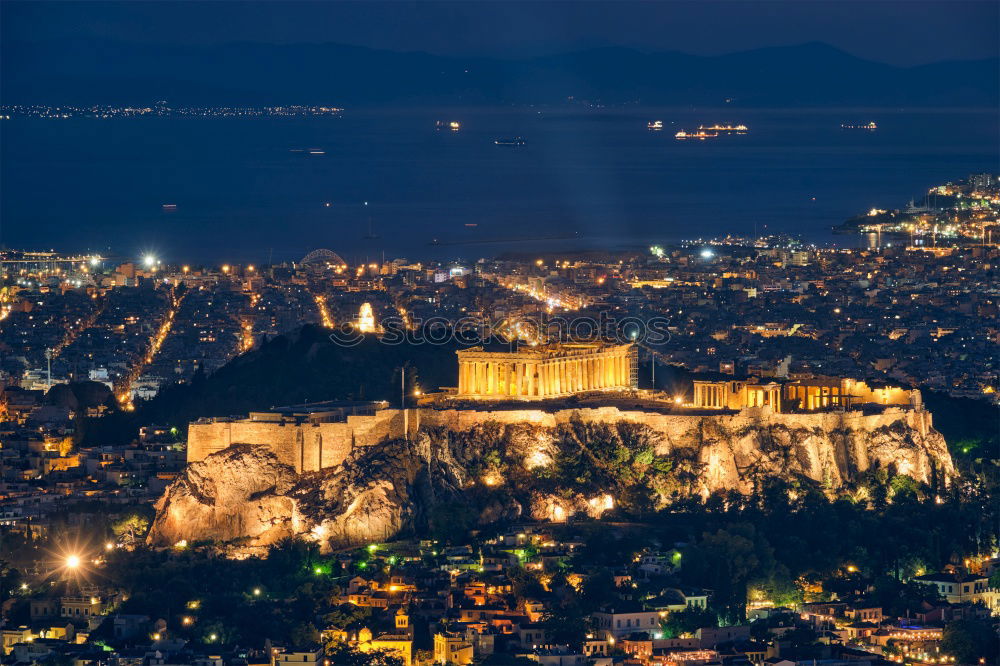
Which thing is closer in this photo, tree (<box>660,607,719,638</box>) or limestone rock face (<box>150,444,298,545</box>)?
tree (<box>660,607,719,638</box>)

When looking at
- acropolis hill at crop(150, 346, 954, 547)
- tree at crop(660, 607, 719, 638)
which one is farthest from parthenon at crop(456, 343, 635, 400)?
tree at crop(660, 607, 719, 638)

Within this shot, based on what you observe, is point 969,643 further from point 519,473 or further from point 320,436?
point 320,436

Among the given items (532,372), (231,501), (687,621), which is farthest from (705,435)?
(687,621)

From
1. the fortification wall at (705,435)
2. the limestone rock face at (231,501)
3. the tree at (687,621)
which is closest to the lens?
the tree at (687,621)

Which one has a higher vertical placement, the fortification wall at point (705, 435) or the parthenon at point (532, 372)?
the parthenon at point (532, 372)

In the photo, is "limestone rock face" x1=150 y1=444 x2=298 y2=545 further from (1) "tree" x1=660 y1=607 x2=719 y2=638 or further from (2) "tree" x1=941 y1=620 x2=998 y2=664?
(2) "tree" x1=941 y1=620 x2=998 y2=664

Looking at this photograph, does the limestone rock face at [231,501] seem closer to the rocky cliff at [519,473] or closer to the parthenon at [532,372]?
the rocky cliff at [519,473]

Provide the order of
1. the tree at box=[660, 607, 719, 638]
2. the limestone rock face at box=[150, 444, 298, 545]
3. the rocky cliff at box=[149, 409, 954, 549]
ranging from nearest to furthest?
the tree at box=[660, 607, 719, 638]
the rocky cliff at box=[149, 409, 954, 549]
the limestone rock face at box=[150, 444, 298, 545]

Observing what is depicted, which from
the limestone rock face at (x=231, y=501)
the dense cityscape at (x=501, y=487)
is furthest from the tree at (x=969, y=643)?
the limestone rock face at (x=231, y=501)
